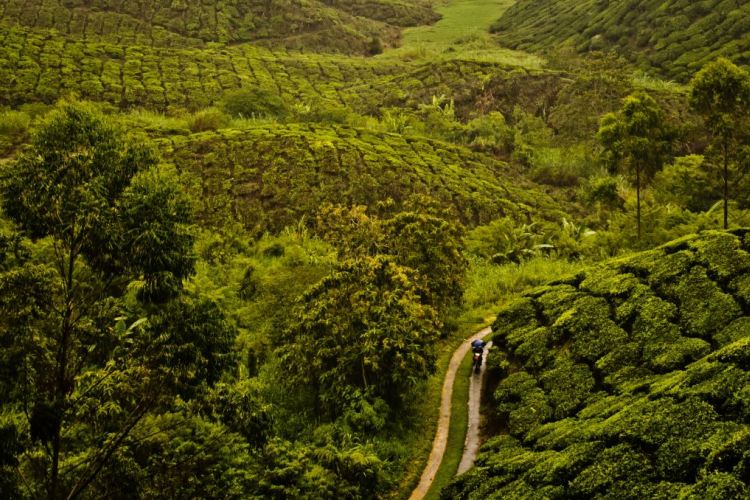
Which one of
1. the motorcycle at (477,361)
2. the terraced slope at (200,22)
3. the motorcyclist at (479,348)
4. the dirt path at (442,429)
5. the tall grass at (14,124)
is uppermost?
the terraced slope at (200,22)

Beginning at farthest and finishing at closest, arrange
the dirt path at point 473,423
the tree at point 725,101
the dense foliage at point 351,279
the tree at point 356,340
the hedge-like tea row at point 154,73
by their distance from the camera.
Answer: the hedge-like tea row at point 154,73, the tree at point 725,101, the tree at point 356,340, the dirt path at point 473,423, the dense foliage at point 351,279

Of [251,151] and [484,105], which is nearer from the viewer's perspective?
[251,151]

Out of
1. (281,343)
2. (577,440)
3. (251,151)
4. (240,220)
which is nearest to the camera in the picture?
(577,440)

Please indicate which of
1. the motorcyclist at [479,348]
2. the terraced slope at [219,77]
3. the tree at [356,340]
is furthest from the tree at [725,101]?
the terraced slope at [219,77]

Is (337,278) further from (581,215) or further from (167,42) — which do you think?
(167,42)

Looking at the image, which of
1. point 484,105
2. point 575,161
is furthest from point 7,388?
point 484,105

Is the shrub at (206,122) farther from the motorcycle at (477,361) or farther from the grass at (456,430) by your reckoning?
the motorcycle at (477,361)
